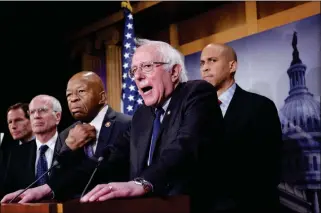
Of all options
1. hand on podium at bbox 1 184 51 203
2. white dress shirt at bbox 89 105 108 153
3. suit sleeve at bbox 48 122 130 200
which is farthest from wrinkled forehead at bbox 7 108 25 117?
hand on podium at bbox 1 184 51 203

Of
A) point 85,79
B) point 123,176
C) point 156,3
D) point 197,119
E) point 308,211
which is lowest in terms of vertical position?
point 308,211

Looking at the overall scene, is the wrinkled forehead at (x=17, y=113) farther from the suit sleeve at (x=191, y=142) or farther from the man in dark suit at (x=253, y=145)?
the suit sleeve at (x=191, y=142)

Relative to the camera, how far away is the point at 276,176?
9.61ft

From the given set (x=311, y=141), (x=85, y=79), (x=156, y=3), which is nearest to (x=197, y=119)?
(x=85, y=79)

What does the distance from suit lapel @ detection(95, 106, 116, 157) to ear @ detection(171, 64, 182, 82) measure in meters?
0.86

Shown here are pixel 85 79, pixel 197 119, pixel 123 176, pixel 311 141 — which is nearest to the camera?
pixel 197 119

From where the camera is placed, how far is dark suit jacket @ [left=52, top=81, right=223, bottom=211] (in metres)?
1.86

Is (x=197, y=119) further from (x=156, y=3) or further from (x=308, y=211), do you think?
(x=156, y=3)

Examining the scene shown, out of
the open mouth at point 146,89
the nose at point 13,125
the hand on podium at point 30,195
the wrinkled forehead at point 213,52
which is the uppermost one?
the wrinkled forehead at point 213,52

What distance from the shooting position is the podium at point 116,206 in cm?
136

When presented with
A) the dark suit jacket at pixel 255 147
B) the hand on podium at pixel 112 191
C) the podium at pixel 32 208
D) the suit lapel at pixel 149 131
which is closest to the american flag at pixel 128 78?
the dark suit jacket at pixel 255 147

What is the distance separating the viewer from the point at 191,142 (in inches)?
75.1

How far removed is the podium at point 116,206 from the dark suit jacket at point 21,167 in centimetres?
244

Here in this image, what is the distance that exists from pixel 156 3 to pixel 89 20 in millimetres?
1165
